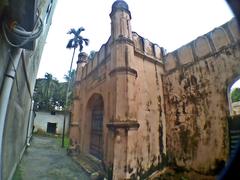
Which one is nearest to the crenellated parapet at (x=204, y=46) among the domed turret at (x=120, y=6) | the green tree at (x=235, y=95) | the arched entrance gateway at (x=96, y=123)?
the domed turret at (x=120, y=6)

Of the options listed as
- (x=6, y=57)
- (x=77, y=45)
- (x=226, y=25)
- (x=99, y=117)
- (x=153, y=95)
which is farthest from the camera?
(x=77, y=45)

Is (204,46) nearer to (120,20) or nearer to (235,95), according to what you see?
(120,20)

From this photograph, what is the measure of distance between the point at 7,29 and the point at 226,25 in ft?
22.2

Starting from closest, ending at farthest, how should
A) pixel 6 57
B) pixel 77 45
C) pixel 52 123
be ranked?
pixel 6 57 < pixel 77 45 < pixel 52 123

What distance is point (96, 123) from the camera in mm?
9242

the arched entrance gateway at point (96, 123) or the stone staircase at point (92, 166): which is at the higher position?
the arched entrance gateway at point (96, 123)

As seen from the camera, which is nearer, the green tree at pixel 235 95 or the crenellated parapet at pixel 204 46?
the crenellated parapet at pixel 204 46

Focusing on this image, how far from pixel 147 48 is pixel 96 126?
197 inches

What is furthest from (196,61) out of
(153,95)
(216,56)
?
(153,95)

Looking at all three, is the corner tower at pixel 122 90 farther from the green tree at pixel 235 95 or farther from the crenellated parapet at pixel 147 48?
the green tree at pixel 235 95

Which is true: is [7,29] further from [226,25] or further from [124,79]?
[226,25]

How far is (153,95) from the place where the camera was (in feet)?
23.4

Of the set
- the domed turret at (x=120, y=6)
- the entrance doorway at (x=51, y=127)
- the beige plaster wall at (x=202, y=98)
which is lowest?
the entrance doorway at (x=51, y=127)

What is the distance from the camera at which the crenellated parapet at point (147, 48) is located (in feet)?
24.1
